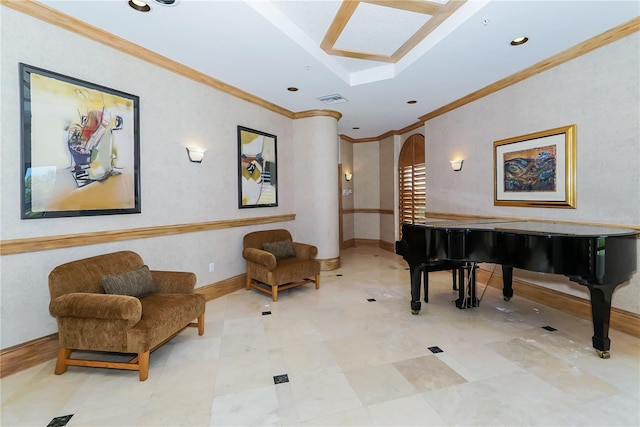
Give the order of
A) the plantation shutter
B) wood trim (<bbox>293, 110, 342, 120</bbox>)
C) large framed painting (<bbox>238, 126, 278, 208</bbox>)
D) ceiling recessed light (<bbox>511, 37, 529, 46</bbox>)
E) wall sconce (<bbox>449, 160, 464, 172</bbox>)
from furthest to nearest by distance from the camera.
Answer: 1. the plantation shutter
2. wood trim (<bbox>293, 110, 342, 120</bbox>)
3. wall sconce (<bbox>449, 160, 464, 172</bbox>)
4. large framed painting (<bbox>238, 126, 278, 208</bbox>)
5. ceiling recessed light (<bbox>511, 37, 529, 46</bbox>)

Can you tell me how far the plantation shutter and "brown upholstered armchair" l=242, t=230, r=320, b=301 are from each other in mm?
2952

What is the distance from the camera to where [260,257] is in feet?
13.2

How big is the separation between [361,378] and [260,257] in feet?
7.21

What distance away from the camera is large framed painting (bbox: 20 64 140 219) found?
246 cm

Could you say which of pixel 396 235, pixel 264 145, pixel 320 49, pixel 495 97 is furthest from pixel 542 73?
pixel 396 235

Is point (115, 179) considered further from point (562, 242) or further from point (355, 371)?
point (562, 242)

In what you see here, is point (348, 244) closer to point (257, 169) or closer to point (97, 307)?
point (257, 169)

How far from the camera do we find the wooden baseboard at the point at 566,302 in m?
2.93

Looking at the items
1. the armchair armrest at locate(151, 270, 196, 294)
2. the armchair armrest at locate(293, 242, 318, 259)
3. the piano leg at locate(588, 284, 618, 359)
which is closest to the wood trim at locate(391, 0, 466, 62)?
the piano leg at locate(588, 284, 618, 359)

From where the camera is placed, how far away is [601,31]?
2.97 metres

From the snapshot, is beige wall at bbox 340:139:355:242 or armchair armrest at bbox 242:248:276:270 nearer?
armchair armrest at bbox 242:248:276:270

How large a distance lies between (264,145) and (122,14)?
2.57 metres

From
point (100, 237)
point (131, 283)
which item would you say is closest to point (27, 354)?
point (131, 283)

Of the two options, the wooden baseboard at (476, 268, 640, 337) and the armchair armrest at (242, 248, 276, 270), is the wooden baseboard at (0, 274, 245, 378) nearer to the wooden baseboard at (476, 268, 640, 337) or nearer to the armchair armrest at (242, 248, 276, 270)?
the armchair armrest at (242, 248, 276, 270)
